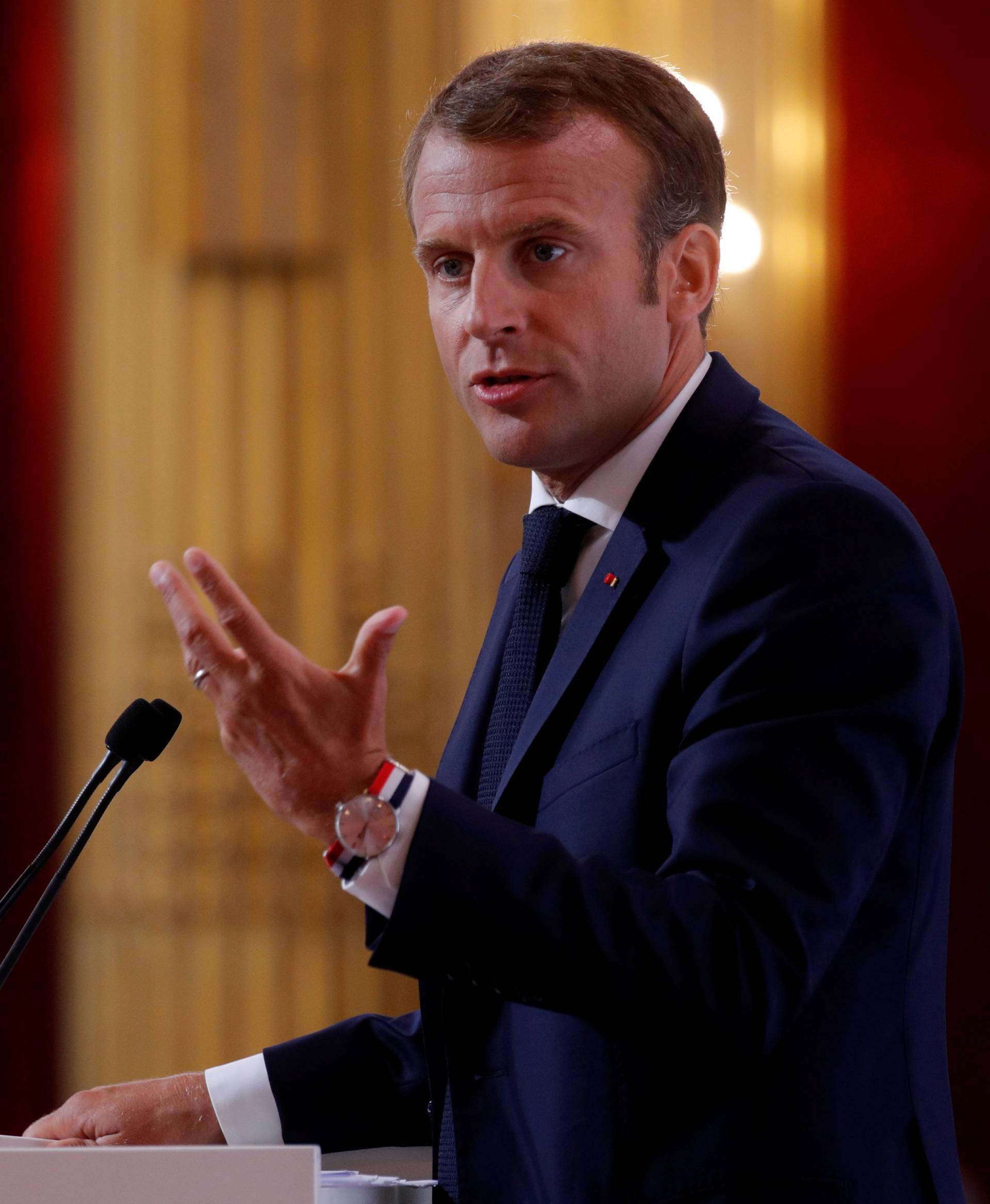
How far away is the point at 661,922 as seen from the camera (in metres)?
0.83

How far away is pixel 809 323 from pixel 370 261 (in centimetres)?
95

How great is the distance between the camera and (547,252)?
1.23 metres

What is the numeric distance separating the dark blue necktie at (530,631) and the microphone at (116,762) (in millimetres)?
294

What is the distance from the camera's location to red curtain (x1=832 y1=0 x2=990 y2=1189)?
2.67 meters

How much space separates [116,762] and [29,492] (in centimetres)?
192

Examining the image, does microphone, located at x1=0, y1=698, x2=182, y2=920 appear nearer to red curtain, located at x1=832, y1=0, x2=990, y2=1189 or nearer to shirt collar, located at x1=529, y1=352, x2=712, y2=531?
shirt collar, located at x1=529, y1=352, x2=712, y2=531

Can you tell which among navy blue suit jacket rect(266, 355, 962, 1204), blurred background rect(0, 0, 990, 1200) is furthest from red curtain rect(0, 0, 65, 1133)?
navy blue suit jacket rect(266, 355, 962, 1204)

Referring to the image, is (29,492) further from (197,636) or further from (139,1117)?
(197,636)

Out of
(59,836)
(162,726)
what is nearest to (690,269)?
(162,726)

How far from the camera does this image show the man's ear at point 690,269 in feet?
4.34

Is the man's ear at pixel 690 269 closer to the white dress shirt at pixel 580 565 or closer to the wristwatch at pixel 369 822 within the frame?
the white dress shirt at pixel 580 565

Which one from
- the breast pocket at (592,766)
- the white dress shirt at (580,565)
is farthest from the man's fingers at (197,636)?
the white dress shirt at (580,565)

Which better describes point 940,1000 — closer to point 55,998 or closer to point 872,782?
point 872,782

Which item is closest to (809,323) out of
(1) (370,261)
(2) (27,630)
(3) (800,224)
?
(3) (800,224)
